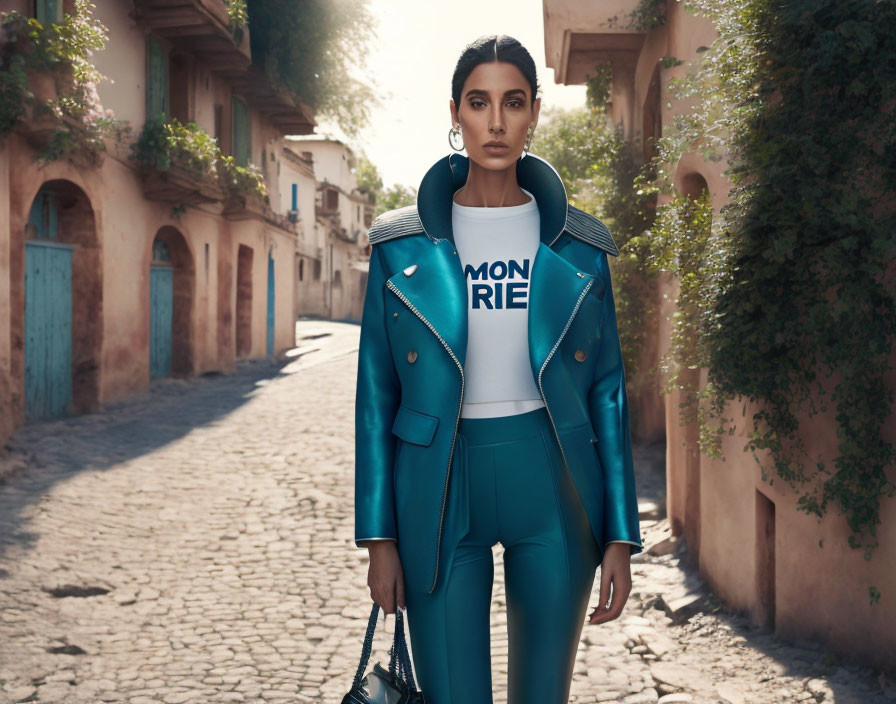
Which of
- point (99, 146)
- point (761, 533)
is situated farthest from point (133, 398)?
point (761, 533)

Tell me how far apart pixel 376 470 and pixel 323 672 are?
→ 277 cm

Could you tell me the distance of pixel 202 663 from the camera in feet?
14.6

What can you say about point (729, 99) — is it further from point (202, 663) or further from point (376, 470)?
point (202, 663)

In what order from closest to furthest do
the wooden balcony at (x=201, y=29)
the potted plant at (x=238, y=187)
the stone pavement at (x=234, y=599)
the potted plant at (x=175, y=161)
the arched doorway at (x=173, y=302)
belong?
the stone pavement at (x=234, y=599), the potted plant at (x=175, y=161), the wooden balcony at (x=201, y=29), the arched doorway at (x=173, y=302), the potted plant at (x=238, y=187)

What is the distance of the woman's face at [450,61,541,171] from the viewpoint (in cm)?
205

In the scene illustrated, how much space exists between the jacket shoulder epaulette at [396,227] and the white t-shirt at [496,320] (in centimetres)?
10

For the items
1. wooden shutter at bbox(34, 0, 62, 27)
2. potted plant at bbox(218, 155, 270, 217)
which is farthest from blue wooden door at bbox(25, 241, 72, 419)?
potted plant at bbox(218, 155, 270, 217)

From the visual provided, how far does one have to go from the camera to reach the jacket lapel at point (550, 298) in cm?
198

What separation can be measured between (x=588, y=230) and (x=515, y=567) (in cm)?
83

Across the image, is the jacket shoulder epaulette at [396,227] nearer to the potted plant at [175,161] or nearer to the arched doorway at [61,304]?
the arched doorway at [61,304]

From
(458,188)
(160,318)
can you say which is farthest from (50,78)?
(458,188)

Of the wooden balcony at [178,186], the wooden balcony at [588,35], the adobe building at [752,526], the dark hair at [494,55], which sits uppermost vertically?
the wooden balcony at [588,35]

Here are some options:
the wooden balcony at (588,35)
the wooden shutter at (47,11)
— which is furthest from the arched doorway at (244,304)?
the wooden balcony at (588,35)

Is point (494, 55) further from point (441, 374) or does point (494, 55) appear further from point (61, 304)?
point (61, 304)
